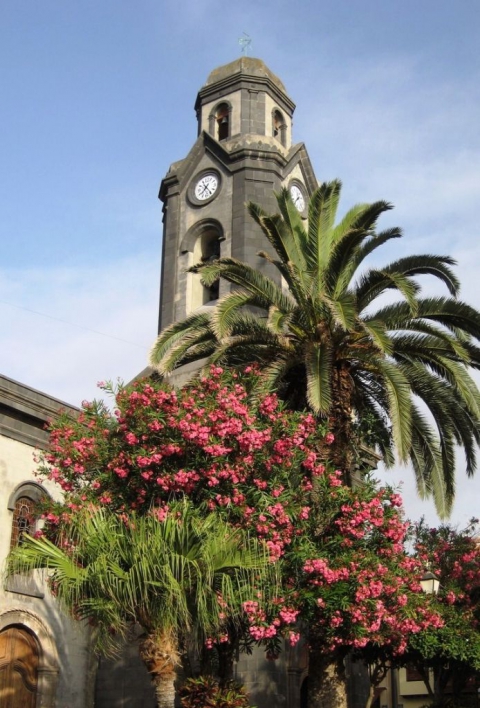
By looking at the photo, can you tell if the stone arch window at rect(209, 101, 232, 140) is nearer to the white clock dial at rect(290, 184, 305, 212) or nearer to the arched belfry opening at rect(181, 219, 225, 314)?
the white clock dial at rect(290, 184, 305, 212)

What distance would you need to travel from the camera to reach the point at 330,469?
55.3 feet

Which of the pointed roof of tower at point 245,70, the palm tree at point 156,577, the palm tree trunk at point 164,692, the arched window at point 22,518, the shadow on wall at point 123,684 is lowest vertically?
the palm tree trunk at point 164,692

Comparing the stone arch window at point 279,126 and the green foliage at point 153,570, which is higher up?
the stone arch window at point 279,126

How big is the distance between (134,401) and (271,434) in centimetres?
246

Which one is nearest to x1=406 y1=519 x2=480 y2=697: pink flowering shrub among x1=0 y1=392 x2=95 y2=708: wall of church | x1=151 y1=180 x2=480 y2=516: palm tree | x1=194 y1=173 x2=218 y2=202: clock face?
x1=151 y1=180 x2=480 y2=516: palm tree

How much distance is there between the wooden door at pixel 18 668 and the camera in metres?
20.5

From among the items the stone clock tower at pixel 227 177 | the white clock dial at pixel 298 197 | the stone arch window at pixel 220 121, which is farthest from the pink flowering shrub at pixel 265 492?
the stone arch window at pixel 220 121

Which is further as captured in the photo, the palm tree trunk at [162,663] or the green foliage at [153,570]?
the palm tree trunk at [162,663]

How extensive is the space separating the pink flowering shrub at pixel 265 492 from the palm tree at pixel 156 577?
0.72 metres

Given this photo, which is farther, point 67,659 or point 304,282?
point 67,659

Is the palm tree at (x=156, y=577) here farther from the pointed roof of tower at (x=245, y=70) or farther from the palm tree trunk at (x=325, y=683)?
the pointed roof of tower at (x=245, y=70)

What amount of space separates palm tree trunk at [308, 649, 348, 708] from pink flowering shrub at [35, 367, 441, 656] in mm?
395

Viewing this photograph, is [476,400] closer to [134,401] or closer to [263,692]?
[134,401]

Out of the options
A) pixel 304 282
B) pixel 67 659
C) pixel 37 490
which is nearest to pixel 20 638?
pixel 67 659
